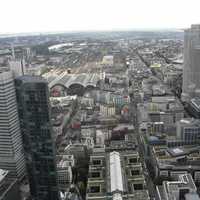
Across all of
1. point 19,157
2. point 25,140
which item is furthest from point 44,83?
point 19,157

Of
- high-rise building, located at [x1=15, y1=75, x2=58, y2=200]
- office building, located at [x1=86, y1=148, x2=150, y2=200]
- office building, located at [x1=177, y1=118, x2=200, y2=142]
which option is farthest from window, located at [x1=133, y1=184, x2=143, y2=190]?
office building, located at [x1=177, y1=118, x2=200, y2=142]

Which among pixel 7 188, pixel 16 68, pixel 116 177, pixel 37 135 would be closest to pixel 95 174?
pixel 116 177

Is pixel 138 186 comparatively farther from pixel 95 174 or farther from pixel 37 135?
pixel 37 135

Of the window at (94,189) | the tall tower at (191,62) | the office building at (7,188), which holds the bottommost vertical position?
the window at (94,189)

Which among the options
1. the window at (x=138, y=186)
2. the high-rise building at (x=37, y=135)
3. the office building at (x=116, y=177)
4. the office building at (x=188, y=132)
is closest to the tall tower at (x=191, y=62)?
the office building at (x=188, y=132)

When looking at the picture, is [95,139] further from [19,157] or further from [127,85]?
[127,85]

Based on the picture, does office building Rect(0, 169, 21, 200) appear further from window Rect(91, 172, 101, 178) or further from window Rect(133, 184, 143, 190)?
window Rect(133, 184, 143, 190)

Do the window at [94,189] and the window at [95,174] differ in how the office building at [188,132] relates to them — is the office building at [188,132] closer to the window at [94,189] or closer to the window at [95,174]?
the window at [95,174]
